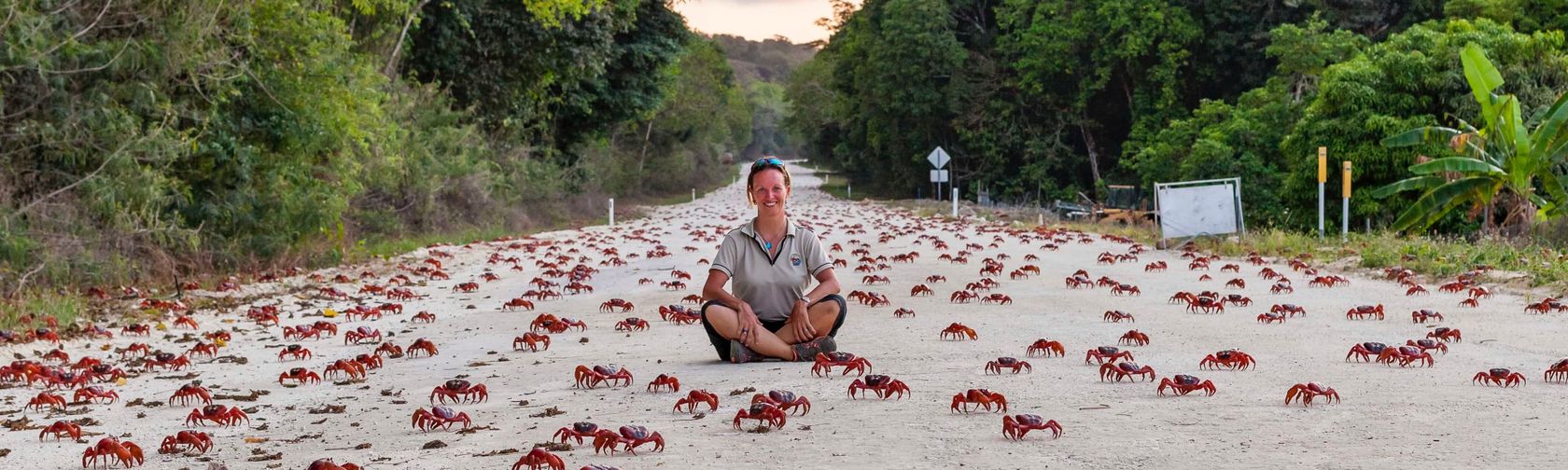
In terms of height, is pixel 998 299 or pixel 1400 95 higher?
pixel 1400 95

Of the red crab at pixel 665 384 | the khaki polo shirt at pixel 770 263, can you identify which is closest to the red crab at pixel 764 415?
the red crab at pixel 665 384

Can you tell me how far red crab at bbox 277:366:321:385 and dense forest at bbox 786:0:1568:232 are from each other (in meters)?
23.3

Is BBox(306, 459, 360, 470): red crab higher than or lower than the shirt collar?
lower

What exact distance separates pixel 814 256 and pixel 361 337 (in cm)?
505

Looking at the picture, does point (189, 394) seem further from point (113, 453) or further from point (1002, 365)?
point (1002, 365)

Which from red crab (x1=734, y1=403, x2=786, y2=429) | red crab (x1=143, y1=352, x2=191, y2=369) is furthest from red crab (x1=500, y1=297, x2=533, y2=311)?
red crab (x1=734, y1=403, x2=786, y2=429)

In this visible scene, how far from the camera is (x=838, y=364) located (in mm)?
8578

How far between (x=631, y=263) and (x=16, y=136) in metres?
9.68

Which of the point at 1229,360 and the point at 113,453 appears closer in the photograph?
the point at 113,453

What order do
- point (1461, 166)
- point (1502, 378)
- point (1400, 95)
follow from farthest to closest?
point (1400, 95) < point (1461, 166) < point (1502, 378)

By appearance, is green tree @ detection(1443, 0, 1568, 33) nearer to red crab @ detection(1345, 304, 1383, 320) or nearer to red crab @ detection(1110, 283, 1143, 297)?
red crab @ detection(1110, 283, 1143, 297)

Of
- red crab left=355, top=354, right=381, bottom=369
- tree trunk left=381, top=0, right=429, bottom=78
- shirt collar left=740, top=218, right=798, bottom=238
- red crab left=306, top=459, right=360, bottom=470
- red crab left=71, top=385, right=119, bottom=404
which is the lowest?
red crab left=71, top=385, right=119, bottom=404

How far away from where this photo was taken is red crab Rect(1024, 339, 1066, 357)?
31.5ft

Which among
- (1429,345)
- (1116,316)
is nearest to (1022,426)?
(1429,345)
